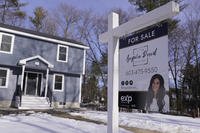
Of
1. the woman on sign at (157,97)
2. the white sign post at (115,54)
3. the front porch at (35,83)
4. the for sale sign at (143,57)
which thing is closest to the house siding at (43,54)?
the front porch at (35,83)

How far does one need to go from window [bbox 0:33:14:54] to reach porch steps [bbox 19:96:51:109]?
10.7 feet

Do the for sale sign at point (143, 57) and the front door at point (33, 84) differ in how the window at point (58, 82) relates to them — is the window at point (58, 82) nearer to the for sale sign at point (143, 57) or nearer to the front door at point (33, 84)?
the front door at point (33, 84)

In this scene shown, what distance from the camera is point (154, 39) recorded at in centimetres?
302

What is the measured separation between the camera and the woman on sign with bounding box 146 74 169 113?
275 cm

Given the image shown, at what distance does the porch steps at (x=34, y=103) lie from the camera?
49.6 ft

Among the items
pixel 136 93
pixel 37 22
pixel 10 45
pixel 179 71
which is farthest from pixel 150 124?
pixel 37 22

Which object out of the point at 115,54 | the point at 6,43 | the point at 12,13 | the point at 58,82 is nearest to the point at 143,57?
the point at 115,54

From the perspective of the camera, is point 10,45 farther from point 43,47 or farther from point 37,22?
point 37,22

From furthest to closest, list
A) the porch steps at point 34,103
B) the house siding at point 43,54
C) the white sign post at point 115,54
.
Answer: the house siding at point 43,54, the porch steps at point 34,103, the white sign post at point 115,54

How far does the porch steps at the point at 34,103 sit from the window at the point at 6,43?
327cm

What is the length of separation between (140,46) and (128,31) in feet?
1.33

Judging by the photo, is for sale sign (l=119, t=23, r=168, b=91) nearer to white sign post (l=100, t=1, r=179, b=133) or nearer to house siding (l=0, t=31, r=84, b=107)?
white sign post (l=100, t=1, r=179, b=133)

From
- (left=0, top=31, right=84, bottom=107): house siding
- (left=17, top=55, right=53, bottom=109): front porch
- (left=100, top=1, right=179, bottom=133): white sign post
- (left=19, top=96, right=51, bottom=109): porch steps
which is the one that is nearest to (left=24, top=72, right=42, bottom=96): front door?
(left=17, top=55, right=53, bottom=109): front porch

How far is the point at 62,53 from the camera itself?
18188 mm
